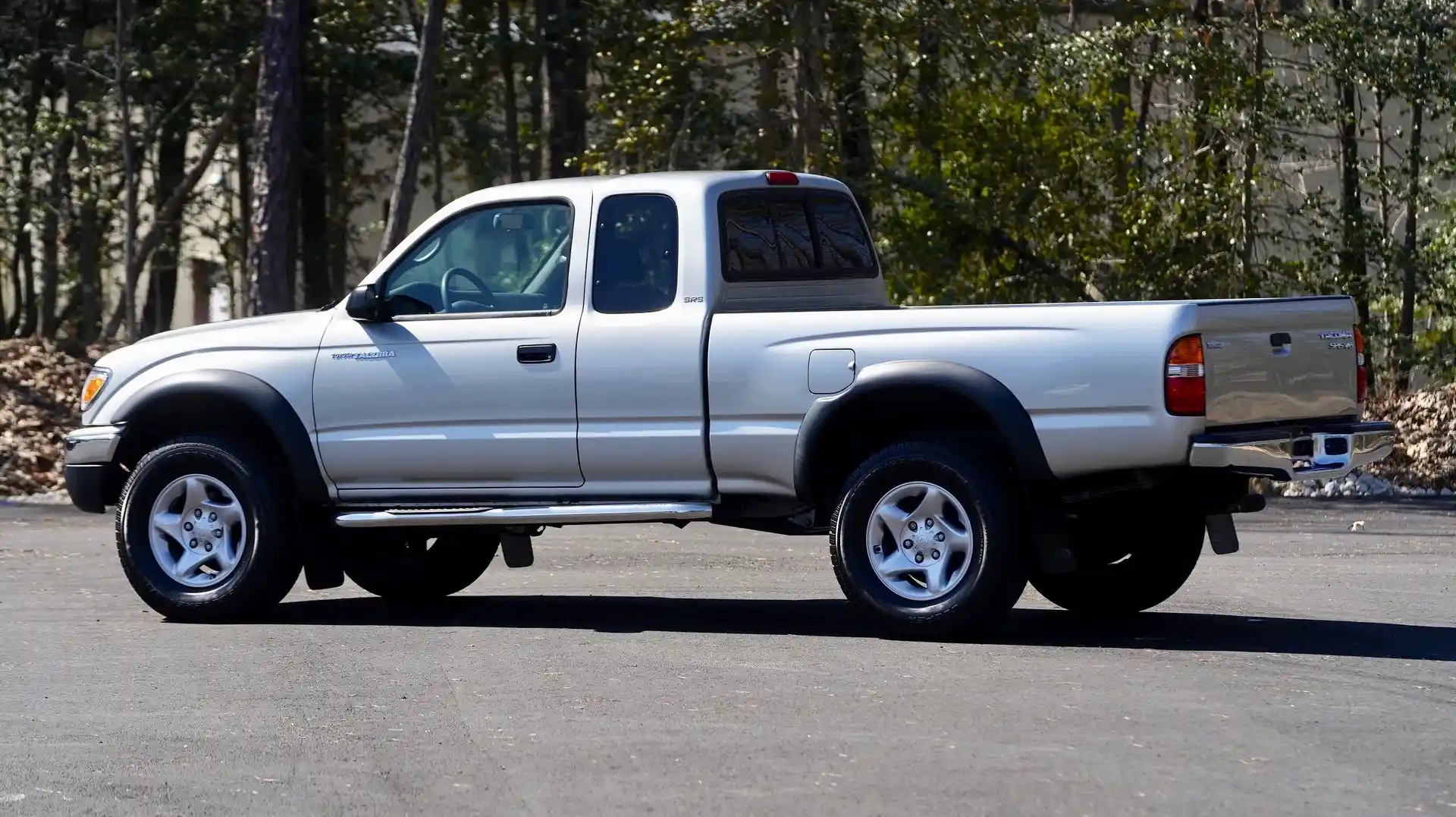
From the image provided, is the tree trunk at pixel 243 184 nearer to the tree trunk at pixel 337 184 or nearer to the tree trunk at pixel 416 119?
the tree trunk at pixel 337 184

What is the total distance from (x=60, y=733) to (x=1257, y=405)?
4.70 m

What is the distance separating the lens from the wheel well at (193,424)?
9.77 m

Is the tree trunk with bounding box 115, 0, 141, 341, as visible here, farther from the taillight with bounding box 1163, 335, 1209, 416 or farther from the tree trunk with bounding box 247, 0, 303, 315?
the taillight with bounding box 1163, 335, 1209, 416

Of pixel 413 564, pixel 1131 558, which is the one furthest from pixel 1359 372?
pixel 413 564

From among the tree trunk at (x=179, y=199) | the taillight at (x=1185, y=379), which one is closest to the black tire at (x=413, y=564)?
the taillight at (x=1185, y=379)

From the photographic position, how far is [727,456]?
8875mm

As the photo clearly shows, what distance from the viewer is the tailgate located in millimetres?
8039

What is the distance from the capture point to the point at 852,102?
21.2 m

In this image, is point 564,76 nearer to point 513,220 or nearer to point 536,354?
point 513,220

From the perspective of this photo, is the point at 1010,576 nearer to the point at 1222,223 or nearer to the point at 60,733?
the point at 60,733

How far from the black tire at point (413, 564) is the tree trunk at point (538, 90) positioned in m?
16.0

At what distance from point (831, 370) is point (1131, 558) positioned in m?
1.93

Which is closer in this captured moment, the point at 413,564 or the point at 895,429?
the point at 895,429

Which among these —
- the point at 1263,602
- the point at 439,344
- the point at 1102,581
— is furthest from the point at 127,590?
the point at 1263,602
